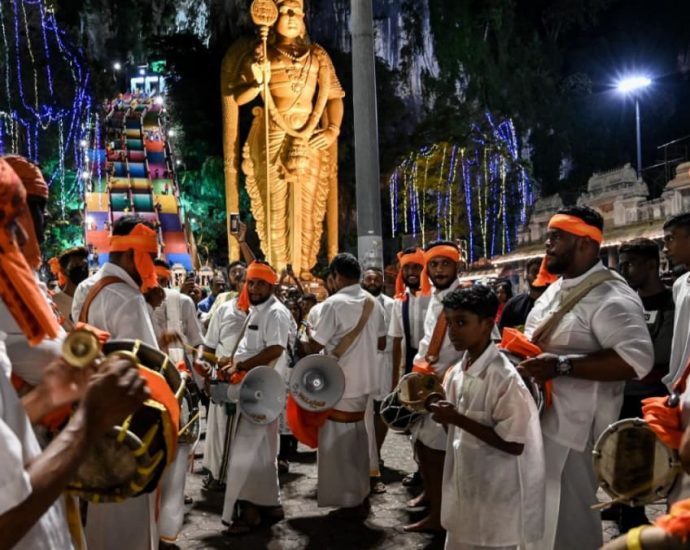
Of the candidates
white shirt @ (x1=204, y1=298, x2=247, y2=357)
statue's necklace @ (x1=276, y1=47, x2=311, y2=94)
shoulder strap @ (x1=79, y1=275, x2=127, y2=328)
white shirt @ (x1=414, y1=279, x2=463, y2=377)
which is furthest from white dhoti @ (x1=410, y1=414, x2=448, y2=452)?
statue's necklace @ (x1=276, y1=47, x2=311, y2=94)

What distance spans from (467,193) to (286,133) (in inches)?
376

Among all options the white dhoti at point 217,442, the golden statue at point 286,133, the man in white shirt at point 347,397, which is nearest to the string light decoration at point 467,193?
the golden statue at point 286,133

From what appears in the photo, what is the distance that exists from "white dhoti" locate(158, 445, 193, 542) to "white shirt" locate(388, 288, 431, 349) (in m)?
2.88

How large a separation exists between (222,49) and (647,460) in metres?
23.5

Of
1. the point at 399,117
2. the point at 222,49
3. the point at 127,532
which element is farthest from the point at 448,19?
the point at 127,532

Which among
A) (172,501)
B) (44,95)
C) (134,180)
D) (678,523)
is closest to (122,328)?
(172,501)

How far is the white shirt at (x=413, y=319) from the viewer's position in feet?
23.3

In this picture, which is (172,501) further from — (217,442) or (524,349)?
(524,349)

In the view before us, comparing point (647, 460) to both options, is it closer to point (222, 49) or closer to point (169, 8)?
point (222, 49)

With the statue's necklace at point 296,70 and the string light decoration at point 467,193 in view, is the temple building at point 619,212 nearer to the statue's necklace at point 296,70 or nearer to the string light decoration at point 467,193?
the string light decoration at point 467,193

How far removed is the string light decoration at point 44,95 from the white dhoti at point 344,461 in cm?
2487

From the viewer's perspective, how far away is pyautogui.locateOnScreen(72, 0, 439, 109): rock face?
2369cm

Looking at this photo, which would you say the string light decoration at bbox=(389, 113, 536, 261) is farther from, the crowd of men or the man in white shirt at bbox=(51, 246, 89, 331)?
the man in white shirt at bbox=(51, 246, 89, 331)

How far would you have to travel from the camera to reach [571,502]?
4.03 metres
